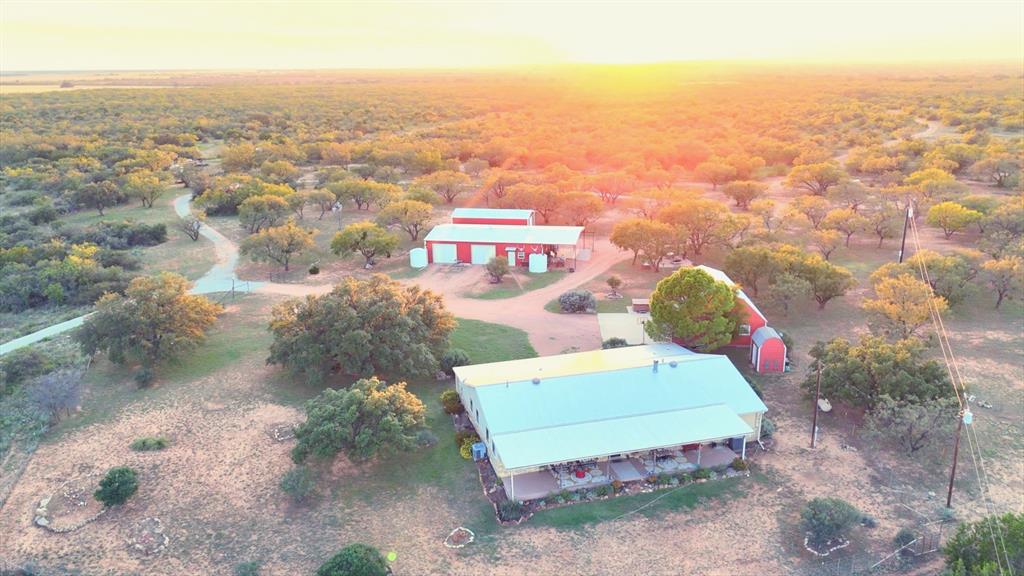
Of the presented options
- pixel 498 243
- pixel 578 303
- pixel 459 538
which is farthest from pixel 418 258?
pixel 459 538

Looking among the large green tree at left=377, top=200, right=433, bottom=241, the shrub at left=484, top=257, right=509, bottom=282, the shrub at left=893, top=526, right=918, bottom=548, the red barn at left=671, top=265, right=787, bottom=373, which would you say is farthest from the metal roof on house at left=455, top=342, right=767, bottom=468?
the large green tree at left=377, top=200, right=433, bottom=241

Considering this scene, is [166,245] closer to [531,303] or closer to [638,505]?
[531,303]

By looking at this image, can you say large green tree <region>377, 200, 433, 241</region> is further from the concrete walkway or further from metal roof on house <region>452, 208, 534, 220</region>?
the concrete walkway

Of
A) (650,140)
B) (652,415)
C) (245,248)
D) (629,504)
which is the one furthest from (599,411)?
(650,140)

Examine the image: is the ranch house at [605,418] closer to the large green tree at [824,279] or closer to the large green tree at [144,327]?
the large green tree at [824,279]

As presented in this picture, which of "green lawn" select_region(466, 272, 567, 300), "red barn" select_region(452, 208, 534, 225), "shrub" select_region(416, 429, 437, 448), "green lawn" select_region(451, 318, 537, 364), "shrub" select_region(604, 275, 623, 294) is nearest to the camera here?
"shrub" select_region(416, 429, 437, 448)

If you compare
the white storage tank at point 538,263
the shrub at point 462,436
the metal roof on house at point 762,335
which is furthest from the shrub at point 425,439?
the white storage tank at point 538,263

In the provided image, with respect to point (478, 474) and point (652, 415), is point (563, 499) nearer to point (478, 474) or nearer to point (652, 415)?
point (478, 474)
